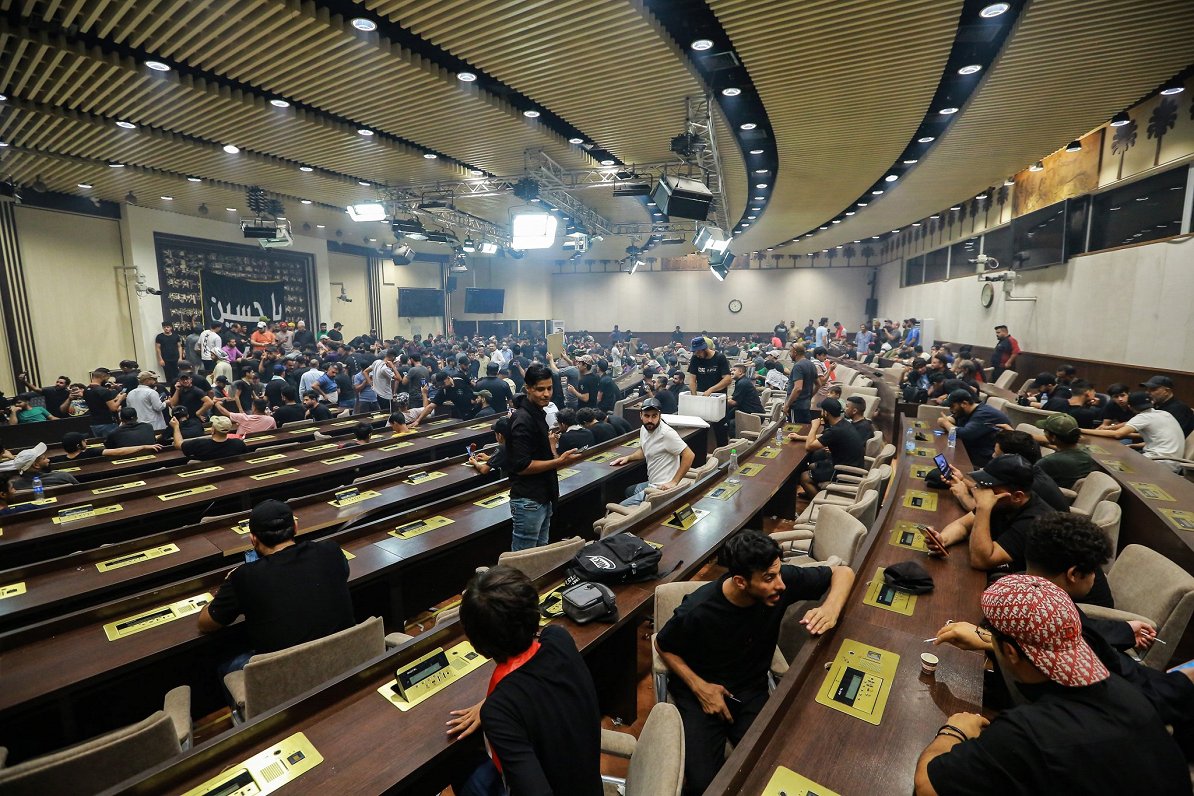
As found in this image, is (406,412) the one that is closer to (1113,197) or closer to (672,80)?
(672,80)

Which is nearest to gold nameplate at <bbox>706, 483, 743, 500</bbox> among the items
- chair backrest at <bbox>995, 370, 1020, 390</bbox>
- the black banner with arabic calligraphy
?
chair backrest at <bbox>995, 370, 1020, 390</bbox>

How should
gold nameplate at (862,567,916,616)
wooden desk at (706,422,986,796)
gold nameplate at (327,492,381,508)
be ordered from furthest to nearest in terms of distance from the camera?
gold nameplate at (327,492,381,508), gold nameplate at (862,567,916,616), wooden desk at (706,422,986,796)

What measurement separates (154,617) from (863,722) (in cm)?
307

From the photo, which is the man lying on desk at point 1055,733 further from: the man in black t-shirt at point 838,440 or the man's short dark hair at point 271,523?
the man in black t-shirt at point 838,440

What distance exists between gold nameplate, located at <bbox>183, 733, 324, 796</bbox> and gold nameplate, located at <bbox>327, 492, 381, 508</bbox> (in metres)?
2.63

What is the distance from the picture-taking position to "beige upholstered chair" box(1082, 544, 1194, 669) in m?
2.15

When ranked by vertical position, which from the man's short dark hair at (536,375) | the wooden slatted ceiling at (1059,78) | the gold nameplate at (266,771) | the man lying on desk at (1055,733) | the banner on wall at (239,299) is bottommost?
the gold nameplate at (266,771)

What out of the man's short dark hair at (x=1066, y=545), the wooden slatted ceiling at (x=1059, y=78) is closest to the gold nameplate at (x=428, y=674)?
the man's short dark hair at (x=1066, y=545)

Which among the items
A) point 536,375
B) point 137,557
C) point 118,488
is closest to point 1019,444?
point 536,375

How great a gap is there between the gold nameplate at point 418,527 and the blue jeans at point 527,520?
1.57ft

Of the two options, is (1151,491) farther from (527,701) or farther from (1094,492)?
(527,701)

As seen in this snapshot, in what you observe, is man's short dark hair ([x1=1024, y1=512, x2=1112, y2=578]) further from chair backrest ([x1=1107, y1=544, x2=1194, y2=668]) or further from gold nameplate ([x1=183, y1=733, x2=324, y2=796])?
gold nameplate ([x1=183, y1=733, x2=324, y2=796])

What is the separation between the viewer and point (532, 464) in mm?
3484

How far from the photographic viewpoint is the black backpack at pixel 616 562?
2676 mm
